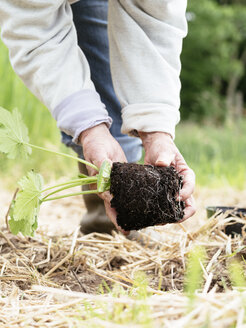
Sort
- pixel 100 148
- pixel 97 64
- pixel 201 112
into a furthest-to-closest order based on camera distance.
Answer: pixel 201 112 < pixel 97 64 < pixel 100 148

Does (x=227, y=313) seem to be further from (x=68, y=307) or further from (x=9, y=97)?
(x=9, y=97)

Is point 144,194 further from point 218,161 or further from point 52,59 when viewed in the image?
point 218,161

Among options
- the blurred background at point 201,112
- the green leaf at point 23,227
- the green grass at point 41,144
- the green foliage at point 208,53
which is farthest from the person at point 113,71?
the green foliage at point 208,53

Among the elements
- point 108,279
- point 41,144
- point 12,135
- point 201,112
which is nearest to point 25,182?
point 12,135

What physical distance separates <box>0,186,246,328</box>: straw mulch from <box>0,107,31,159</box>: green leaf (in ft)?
1.22

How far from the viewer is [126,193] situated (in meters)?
1.31

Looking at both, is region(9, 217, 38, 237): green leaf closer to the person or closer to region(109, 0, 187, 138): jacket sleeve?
the person

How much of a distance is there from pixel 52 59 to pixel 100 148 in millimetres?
339

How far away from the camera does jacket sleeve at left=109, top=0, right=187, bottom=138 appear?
4.97ft

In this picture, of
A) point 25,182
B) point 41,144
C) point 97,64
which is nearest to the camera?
point 25,182

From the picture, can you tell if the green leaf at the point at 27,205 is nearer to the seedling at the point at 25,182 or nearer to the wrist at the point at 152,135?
the seedling at the point at 25,182

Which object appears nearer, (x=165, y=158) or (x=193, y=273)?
(x=193, y=273)

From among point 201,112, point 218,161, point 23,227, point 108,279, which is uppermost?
point 23,227

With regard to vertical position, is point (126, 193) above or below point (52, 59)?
below
